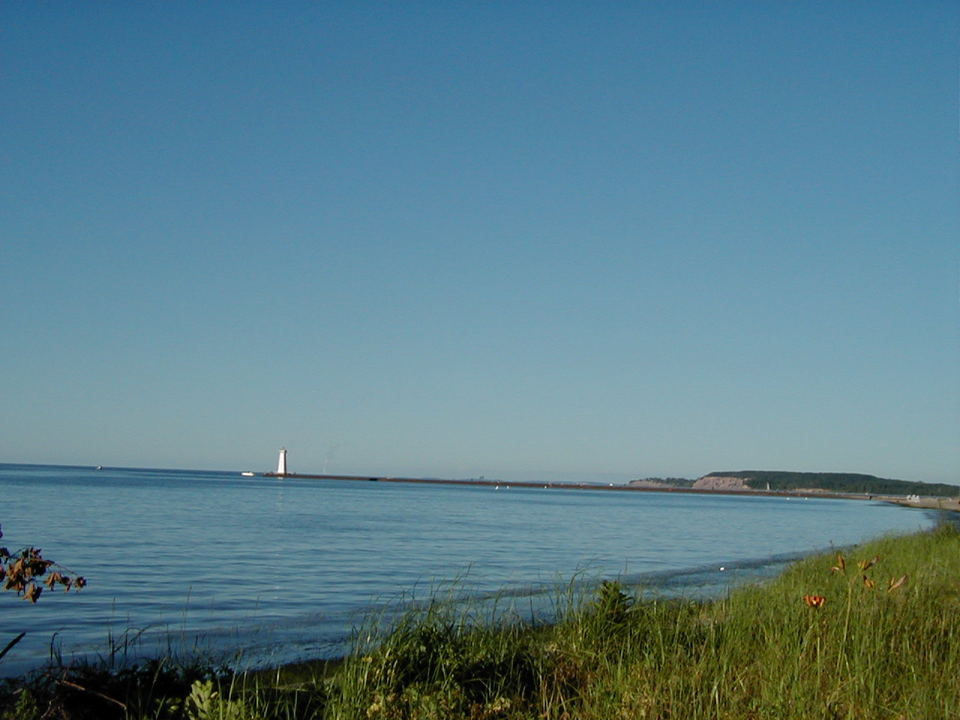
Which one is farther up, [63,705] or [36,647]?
[63,705]

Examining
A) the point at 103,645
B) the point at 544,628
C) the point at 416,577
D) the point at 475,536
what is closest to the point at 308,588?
the point at 416,577

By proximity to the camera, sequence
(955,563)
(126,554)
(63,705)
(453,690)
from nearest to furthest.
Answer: (63,705) < (453,690) < (955,563) < (126,554)

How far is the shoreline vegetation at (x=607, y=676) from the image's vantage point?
650 cm

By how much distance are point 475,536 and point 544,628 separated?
91.5 ft

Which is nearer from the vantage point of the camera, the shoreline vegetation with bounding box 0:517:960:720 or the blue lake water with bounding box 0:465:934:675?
the shoreline vegetation with bounding box 0:517:960:720

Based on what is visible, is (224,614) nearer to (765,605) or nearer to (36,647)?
(36,647)

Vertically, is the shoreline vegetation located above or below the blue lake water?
above

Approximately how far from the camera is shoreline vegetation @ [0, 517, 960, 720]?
6504 millimetres

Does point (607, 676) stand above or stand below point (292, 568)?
above

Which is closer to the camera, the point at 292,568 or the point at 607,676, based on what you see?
the point at 607,676

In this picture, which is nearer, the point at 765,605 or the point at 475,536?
the point at 765,605

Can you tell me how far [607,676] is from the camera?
762 cm

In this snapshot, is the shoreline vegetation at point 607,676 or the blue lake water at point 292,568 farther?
the blue lake water at point 292,568

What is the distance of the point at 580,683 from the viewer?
26.6 feet
